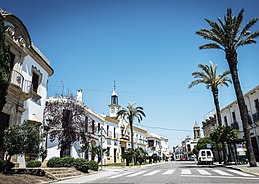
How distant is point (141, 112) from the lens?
4284 cm

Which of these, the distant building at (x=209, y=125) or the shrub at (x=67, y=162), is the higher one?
the distant building at (x=209, y=125)

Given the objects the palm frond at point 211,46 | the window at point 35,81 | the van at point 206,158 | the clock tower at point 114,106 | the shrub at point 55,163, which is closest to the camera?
the shrub at point 55,163

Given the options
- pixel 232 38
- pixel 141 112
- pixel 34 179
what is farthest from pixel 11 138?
pixel 141 112

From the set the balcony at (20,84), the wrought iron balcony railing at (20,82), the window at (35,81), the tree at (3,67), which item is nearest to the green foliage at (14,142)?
the tree at (3,67)

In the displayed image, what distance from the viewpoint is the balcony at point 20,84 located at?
14191mm

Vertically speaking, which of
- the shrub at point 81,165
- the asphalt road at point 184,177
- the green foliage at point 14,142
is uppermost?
the green foliage at point 14,142

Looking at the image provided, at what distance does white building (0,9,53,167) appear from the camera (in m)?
14.4

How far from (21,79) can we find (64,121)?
9.15 meters

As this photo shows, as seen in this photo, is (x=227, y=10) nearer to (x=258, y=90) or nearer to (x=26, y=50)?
(x=258, y=90)

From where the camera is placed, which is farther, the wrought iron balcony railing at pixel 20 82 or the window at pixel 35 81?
the window at pixel 35 81

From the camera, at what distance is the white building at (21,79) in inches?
567

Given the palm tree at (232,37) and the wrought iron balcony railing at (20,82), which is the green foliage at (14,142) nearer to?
the wrought iron balcony railing at (20,82)

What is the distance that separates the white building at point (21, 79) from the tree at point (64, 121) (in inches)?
192

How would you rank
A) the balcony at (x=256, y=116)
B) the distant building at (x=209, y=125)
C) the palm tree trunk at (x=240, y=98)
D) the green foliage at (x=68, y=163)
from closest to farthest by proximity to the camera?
the green foliage at (x=68, y=163) < the palm tree trunk at (x=240, y=98) < the balcony at (x=256, y=116) < the distant building at (x=209, y=125)
